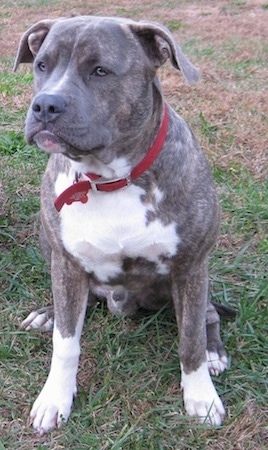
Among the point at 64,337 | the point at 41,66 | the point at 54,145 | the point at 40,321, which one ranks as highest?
the point at 41,66

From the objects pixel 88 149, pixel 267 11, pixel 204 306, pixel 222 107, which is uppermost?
pixel 88 149

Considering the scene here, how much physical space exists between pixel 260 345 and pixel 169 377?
0.40 meters

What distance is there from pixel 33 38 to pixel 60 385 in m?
1.21

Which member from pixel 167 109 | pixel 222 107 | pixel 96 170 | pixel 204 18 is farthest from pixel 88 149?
pixel 204 18

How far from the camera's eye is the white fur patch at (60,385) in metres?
2.40

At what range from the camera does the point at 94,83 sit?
1999 millimetres

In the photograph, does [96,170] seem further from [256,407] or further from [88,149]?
[256,407]

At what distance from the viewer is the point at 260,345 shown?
2729 millimetres

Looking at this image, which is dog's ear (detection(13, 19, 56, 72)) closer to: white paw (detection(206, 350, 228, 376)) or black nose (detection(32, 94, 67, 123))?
black nose (detection(32, 94, 67, 123))

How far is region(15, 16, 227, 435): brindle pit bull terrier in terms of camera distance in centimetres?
200

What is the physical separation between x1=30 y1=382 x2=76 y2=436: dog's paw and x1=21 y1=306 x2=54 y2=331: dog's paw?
39 centimetres

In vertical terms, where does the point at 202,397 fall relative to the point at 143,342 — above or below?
above

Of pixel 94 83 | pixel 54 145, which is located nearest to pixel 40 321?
pixel 54 145

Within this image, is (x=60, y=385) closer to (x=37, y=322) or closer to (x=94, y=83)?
(x=37, y=322)
